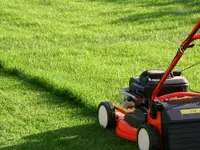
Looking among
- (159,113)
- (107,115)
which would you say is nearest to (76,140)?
(107,115)

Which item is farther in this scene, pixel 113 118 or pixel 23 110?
pixel 23 110

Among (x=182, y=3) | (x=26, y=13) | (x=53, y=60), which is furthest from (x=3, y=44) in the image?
(x=182, y=3)

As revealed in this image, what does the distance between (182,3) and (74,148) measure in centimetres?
768

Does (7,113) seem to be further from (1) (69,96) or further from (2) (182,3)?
(2) (182,3)

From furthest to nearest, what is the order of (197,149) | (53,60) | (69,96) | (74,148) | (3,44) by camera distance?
1. (3,44)
2. (53,60)
3. (69,96)
4. (74,148)
5. (197,149)

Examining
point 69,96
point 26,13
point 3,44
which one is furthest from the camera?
point 26,13

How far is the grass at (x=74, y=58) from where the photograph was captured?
5355mm

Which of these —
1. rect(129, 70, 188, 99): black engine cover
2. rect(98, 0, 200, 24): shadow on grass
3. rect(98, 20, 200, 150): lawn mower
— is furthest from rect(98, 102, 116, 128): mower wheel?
rect(98, 0, 200, 24): shadow on grass

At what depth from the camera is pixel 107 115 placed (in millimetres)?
5242

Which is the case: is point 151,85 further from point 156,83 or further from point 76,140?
point 76,140

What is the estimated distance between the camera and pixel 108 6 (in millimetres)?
11914

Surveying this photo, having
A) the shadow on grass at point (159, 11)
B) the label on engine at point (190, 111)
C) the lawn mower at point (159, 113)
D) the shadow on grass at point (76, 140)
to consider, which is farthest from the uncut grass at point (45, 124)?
the shadow on grass at point (159, 11)

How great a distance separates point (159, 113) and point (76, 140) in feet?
3.05

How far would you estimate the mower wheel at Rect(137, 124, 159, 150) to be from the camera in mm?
4434
